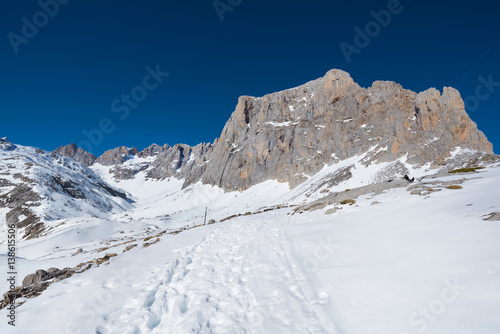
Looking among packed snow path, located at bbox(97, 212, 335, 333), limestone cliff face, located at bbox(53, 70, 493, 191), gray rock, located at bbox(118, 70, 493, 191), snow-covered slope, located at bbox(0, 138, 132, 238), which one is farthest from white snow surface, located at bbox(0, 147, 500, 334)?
snow-covered slope, located at bbox(0, 138, 132, 238)

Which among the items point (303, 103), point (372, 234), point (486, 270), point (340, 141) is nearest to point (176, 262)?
point (372, 234)

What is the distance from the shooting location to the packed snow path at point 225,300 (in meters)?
5.14

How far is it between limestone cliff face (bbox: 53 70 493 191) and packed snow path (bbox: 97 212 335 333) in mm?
64419

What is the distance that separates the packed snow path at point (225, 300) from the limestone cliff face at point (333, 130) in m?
64.4

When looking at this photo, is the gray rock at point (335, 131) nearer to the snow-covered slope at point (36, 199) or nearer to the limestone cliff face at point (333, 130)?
the limestone cliff face at point (333, 130)

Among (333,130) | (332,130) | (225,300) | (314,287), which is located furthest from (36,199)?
(314,287)

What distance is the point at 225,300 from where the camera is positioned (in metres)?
6.28

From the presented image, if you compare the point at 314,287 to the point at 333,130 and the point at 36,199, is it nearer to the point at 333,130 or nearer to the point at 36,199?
the point at 333,130

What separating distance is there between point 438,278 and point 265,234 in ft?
31.8

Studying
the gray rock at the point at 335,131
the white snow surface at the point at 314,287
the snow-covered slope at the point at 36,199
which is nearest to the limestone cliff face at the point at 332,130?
the gray rock at the point at 335,131

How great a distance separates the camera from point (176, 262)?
982cm

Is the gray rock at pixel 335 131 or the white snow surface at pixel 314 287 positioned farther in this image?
the gray rock at pixel 335 131

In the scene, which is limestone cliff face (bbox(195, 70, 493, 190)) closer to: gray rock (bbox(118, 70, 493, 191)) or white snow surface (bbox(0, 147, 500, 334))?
gray rock (bbox(118, 70, 493, 191))

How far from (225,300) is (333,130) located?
103992 millimetres
